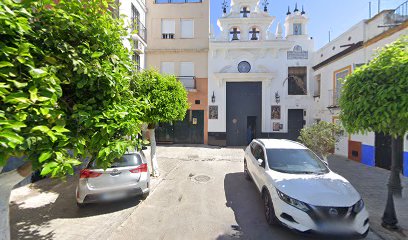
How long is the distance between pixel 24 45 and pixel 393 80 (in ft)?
17.2

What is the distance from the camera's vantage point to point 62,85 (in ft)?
7.99

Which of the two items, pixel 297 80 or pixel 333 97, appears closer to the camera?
pixel 333 97

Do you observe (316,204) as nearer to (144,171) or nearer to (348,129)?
(348,129)

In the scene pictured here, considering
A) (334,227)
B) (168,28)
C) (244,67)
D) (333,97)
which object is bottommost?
(334,227)

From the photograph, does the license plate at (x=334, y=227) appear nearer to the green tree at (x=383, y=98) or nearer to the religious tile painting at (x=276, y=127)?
the green tree at (x=383, y=98)

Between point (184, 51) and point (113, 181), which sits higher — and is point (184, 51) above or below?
above

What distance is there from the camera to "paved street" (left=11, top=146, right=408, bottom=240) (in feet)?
13.2

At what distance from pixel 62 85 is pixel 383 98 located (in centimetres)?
490

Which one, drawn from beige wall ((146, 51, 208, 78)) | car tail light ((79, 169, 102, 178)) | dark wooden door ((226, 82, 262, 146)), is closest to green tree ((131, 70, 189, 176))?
car tail light ((79, 169, 102, 178))

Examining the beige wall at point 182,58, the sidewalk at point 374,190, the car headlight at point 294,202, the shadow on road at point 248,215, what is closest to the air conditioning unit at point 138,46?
the beige wall at point 182,58

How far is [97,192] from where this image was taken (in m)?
4.64

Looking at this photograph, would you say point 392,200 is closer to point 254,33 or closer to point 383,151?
point 383,151

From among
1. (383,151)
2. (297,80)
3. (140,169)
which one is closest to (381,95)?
(140,169)

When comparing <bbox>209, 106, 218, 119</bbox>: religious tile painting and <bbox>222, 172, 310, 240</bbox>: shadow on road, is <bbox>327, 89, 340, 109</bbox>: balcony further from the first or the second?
<bbox>222, 172, 310, 240</bbox>: shadow on road
